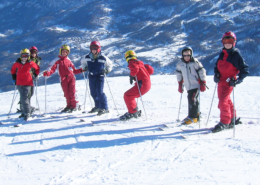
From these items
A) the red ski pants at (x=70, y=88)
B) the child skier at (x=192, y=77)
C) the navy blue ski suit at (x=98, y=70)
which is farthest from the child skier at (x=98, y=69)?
the child skier at (x=192, y=77)

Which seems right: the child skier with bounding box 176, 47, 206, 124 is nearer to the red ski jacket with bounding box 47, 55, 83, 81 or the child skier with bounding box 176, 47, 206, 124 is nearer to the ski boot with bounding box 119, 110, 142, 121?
the ski boot with bounding box 119, 110, 142, 121

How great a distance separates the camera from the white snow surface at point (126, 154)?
270 cm

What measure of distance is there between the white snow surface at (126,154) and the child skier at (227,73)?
234 mm

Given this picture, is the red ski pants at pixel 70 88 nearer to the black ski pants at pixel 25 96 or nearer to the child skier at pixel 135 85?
the black ski pants at pixel 25 96

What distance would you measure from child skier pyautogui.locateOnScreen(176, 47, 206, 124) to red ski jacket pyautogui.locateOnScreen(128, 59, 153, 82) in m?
0.74

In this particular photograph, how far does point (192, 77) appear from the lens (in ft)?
15.1

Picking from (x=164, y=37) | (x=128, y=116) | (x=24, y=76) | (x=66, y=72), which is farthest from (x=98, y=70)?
(x=164, y=37)

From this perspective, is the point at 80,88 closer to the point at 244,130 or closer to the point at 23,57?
the point at 23,57

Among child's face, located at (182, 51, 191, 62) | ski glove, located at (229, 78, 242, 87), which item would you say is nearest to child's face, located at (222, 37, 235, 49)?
ski glove, located at (229, 78, 242, 87)

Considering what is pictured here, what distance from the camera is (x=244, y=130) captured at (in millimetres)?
4168

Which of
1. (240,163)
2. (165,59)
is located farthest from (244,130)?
(165,59)

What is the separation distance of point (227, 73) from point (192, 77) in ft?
2.18

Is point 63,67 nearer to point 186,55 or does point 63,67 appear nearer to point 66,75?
point 66,75

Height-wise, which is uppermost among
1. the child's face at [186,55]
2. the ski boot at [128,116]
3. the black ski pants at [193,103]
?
the child's face at [186,55]
